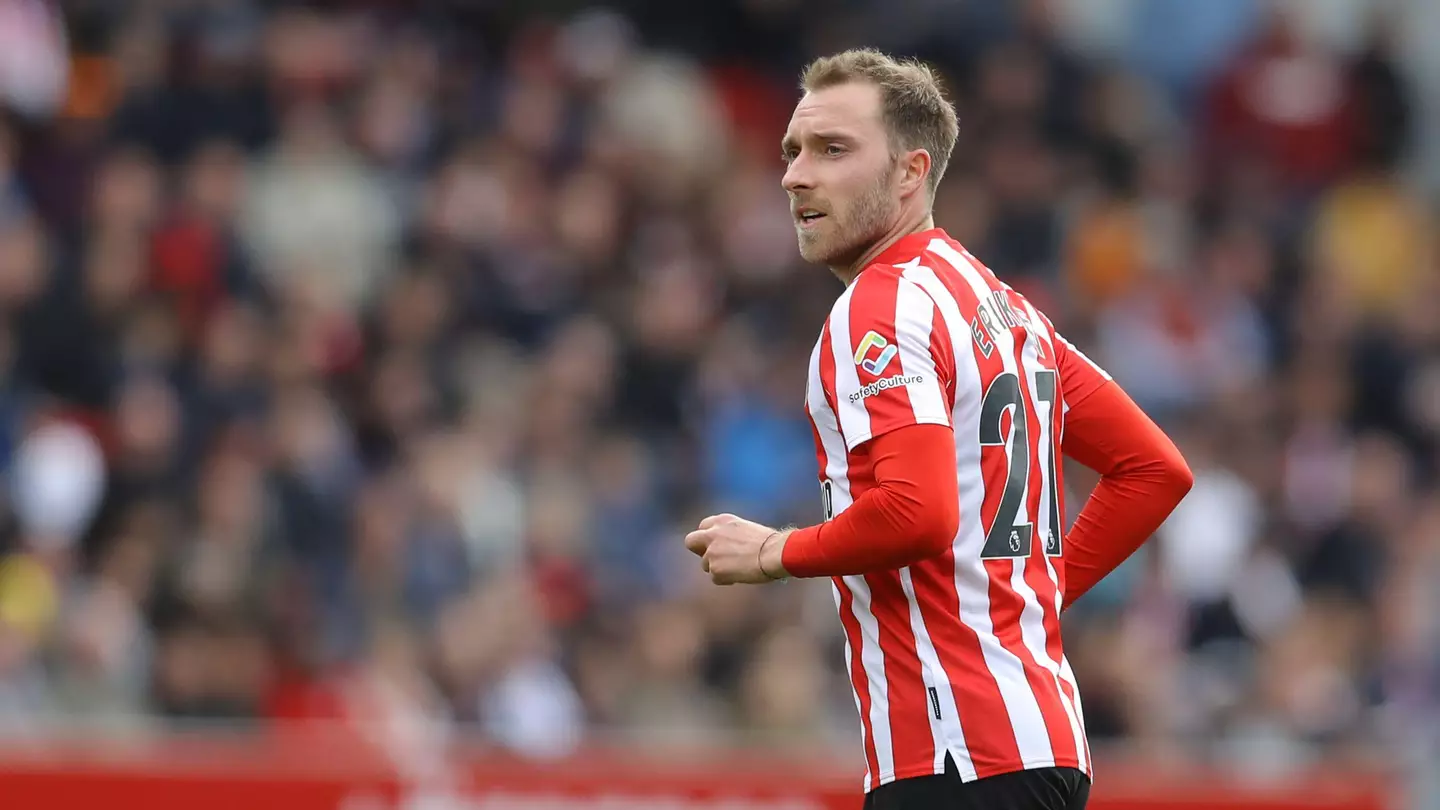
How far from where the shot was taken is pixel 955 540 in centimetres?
417

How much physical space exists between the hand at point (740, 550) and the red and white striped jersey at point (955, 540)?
0.20 m

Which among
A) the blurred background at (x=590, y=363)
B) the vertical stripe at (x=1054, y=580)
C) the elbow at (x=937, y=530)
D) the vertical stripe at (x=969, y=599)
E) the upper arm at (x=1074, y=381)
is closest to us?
the elbow at (x=937, y=530)

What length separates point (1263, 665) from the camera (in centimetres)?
1062

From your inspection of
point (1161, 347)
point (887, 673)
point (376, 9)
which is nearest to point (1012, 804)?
point (887, 673)

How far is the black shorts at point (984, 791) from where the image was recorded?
410 cm

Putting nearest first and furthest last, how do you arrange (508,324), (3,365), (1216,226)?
(3,365) < (508,324) < (1216,226)

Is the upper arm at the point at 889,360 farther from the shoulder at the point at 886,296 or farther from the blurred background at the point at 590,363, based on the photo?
the blurred background at the point at 590,363

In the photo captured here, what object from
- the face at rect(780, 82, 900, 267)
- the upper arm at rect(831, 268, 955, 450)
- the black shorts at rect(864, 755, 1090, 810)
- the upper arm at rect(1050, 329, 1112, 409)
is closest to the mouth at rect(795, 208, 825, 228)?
the face at rect(780, 82, 900, 267)

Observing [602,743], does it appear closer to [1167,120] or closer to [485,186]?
[485,186]

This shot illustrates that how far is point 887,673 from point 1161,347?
8.64m

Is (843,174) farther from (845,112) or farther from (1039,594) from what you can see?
(1039,594)

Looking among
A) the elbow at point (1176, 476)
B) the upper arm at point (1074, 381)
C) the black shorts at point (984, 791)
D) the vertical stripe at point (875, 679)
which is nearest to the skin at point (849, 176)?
the vertical stripe at point (875, 679)

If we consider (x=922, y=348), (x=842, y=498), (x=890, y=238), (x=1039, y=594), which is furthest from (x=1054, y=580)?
(x=890, y=238)

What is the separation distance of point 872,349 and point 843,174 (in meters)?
0.43
